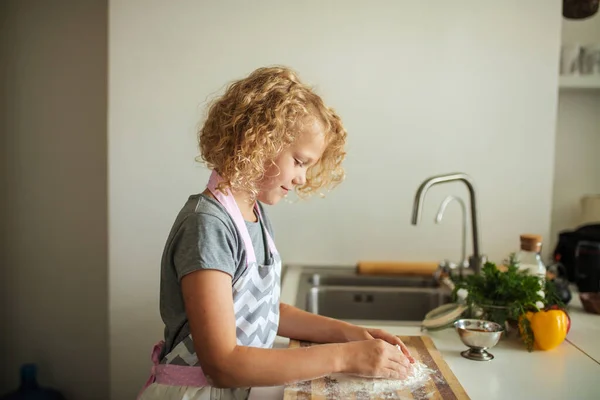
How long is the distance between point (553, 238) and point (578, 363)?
1.19 meters

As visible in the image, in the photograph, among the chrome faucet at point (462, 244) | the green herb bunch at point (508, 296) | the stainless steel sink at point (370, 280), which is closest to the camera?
the green herb bunch at point (508, 296)

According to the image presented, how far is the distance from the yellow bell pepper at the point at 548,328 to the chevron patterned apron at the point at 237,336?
56 cm

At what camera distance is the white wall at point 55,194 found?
2.43 metres

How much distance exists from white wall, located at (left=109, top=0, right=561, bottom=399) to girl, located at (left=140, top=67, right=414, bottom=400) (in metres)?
0.93

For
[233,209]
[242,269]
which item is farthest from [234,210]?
[242,269]

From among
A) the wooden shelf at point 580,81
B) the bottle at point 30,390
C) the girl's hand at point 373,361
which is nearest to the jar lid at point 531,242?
the girl's hand at point 373,361

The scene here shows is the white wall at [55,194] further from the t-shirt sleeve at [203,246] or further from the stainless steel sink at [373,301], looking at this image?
the t-shirt sleeve at [203,246]

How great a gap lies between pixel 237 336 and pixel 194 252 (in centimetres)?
21

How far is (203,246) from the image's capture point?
1.00 metres

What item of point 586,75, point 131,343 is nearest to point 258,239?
point 131,343

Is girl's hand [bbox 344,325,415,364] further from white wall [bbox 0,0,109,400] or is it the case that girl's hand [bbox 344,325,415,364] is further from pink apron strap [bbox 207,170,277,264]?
white wall [bbox 0,0,109,400]

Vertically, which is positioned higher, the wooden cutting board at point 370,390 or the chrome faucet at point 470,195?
the chrome faucet at point 470,195

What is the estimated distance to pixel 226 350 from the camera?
97cm

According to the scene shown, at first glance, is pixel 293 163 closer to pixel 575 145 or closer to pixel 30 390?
pixel 575 145
